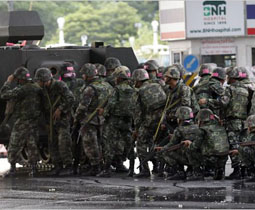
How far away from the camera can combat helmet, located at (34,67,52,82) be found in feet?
59.0

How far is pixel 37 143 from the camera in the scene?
61.8ft

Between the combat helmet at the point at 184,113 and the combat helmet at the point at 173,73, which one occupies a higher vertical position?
the combat helmet at the point at 173,73

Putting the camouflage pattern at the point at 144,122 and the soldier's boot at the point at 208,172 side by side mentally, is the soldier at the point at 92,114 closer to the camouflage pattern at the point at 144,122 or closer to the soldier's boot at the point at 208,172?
the camouflage pattern at the point at 144,122

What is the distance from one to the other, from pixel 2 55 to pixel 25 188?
12.2 feet

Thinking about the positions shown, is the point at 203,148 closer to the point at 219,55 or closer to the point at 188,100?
the point at 188,100

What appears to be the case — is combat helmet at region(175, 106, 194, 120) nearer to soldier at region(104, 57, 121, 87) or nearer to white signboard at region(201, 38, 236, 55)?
soldier at region(104, 57, 121, 87)

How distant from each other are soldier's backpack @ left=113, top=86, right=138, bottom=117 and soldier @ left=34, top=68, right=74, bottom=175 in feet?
2.42

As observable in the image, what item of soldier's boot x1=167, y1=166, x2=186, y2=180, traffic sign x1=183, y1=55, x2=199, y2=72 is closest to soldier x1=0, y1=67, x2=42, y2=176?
soldier's boot x1=167, y1=166, x2=186, y2=180

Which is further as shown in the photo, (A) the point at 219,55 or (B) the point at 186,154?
(A) the point at 219,55

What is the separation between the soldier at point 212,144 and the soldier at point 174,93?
0.57 m

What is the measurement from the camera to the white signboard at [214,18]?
3450 cm

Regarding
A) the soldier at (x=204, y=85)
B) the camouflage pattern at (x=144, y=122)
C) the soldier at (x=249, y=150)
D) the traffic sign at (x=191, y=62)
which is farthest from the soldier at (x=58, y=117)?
the traffic sign at (x=191, y=62)

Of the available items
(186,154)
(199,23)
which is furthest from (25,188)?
(199,23)

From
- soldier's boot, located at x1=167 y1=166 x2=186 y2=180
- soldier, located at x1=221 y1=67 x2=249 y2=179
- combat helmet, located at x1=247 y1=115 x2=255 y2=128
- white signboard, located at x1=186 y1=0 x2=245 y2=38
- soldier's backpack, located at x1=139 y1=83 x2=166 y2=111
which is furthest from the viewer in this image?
white signboard, located at x1=186 y1=0 x2=245 y2=38
